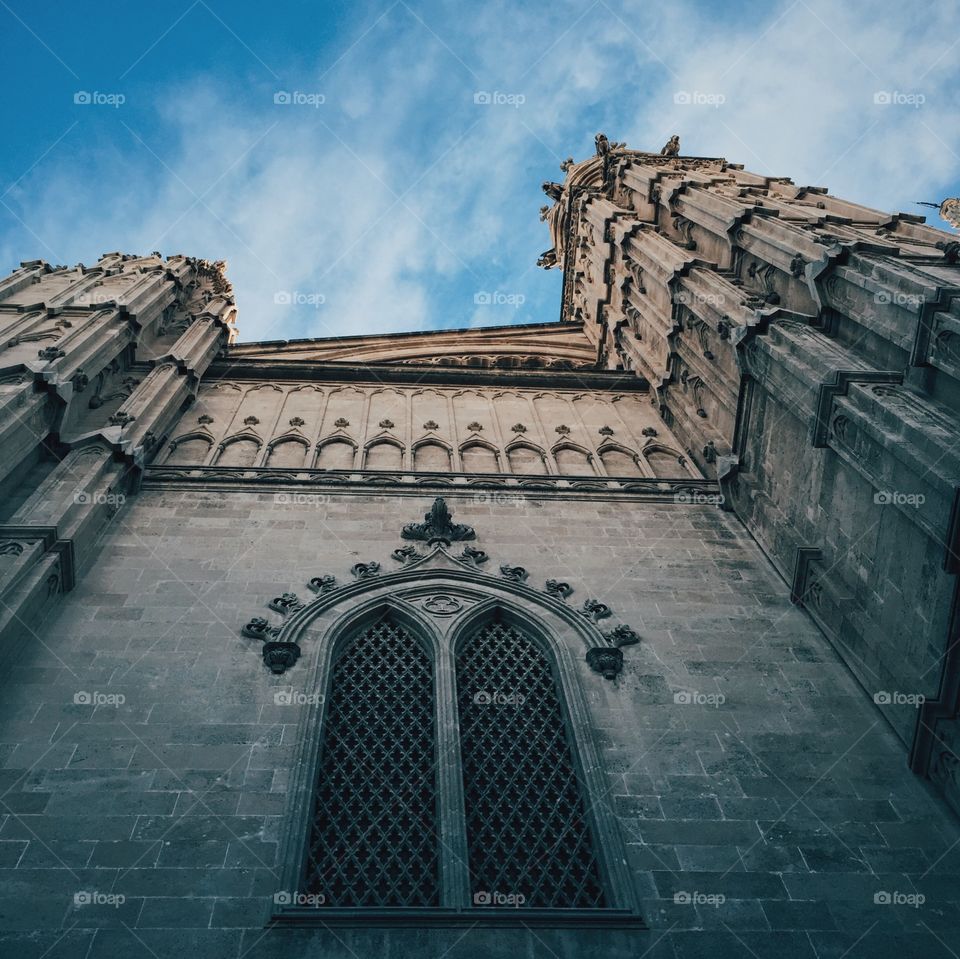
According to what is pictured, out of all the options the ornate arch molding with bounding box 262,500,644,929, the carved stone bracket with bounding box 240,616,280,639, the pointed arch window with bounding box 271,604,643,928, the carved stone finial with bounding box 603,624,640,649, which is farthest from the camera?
the carved stone finial with bounding box 603,624,640,649

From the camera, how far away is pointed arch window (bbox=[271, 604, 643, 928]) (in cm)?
883

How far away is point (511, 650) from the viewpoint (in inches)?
492

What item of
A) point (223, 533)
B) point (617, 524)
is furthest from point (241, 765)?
point (617, 524)

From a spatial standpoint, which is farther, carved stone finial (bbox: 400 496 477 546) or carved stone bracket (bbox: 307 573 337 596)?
carved stone finial (bbox: 400 496 477 546)

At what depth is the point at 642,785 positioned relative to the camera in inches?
394

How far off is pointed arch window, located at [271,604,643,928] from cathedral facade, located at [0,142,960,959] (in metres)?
0.04

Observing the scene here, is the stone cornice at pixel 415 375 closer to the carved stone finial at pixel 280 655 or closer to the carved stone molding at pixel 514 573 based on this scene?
the carved stone molding at pixel 514 573

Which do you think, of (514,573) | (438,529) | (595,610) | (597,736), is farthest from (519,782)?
(438,529)

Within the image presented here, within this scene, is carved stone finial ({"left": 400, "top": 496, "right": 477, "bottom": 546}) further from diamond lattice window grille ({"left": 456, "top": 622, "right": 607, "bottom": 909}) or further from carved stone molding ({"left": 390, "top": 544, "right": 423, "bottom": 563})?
diamond lattice window grille ({"left": 456, "top": 622, "right": 607, "bottom": 909})

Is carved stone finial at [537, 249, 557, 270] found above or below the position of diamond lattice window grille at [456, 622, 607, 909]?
above

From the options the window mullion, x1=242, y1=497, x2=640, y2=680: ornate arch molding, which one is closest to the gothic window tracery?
the window mullion

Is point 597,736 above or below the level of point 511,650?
below

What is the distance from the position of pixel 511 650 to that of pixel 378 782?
9.52 feet

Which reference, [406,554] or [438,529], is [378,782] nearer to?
[406,554]
